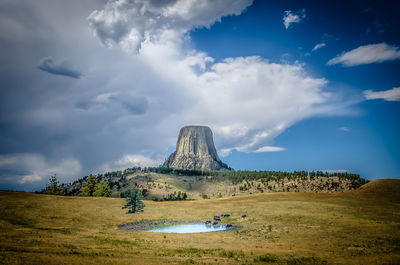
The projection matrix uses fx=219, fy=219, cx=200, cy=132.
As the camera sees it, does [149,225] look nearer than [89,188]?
Yes

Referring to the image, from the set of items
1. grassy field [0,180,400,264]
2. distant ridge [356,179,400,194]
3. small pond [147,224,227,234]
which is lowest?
small pond [147,224,227,234]

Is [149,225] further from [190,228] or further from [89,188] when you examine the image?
[89,188]

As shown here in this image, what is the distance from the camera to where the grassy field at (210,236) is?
2359cm

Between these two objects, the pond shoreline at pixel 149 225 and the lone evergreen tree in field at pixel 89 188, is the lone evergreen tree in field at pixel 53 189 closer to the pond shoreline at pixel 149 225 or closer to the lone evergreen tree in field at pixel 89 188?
the lone evergreen tree in field at pixel 89 188

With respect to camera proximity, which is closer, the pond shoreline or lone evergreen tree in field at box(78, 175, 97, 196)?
the pond shoreline

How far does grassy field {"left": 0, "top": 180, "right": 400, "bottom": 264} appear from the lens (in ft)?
77.4

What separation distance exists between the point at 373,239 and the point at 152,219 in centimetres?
4750

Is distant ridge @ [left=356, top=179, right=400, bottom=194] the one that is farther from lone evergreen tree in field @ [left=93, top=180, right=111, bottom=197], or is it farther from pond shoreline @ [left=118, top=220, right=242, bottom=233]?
lone evergreen tree in field @ [left=93, top=180, right=111, bottom=197]

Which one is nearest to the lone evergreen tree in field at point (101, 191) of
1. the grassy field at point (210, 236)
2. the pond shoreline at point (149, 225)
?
the grassy field at point (210, 236)

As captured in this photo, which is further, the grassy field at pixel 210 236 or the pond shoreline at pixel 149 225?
the pond shoreline at pixel 149 225

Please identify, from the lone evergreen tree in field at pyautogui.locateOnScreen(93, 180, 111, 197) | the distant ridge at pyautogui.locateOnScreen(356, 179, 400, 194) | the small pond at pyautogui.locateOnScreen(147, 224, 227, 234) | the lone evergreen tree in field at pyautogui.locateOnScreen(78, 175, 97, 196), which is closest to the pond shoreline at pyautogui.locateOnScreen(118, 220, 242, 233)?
the small pond at pyautogui.locateOnScreen(147, 224, 227, 234)

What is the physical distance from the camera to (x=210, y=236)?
39.1 metres

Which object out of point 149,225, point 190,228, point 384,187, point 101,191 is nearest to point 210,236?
point 190,228

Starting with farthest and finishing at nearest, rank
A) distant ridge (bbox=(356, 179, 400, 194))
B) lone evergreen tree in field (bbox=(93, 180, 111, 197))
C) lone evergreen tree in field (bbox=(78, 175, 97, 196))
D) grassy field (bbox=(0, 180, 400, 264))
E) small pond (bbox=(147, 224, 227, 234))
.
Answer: lone evergreen tree in field (bbox=(78, 175, 97, 196))
lone evergreen tree in field (bbox=(93, 180, 111, 197))
distant ridge (bbox=(356, 179, 400, 194))
small pond (bbox=(147, 224, 227, 234))
grassy field (bbox=(0, 180, 400, 264))
